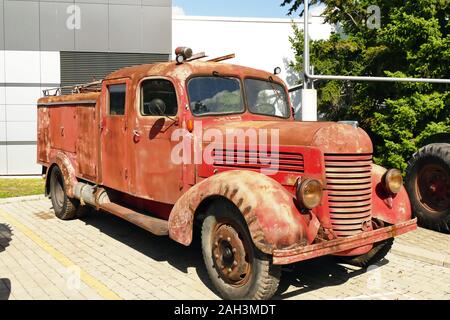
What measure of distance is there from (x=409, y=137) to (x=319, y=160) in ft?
21.0

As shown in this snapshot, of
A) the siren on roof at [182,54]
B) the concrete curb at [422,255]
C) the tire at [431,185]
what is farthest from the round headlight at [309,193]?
the tire at [431,185]

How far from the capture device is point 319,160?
14.3 feet

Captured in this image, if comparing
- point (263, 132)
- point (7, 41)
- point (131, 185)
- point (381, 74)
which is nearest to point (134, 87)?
point (131, 185)

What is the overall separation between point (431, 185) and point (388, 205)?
9.01 feet

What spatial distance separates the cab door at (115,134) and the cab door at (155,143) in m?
0.26

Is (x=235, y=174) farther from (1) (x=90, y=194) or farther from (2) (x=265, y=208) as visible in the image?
(1) (x=90, y=194)

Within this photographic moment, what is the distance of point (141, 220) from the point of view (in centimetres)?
578

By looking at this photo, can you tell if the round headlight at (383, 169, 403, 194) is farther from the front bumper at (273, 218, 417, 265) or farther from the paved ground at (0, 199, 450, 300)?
the paved ground at (0, 199, 450, 300)

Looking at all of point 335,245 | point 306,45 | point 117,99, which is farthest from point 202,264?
point 306,45

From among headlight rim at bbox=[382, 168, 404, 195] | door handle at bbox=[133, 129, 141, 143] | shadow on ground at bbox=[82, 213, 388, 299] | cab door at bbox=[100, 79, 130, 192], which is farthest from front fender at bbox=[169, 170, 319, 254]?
cab door at bbox=[100, 79, 130, 192]

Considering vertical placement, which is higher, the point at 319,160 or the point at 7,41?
the point at 7,41

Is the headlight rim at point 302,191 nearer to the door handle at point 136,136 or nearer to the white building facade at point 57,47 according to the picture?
the door handle at point 136,136

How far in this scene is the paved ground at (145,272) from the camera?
15.9ft

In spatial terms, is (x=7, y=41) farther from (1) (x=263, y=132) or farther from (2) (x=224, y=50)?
(1) (x=263, y=132)
